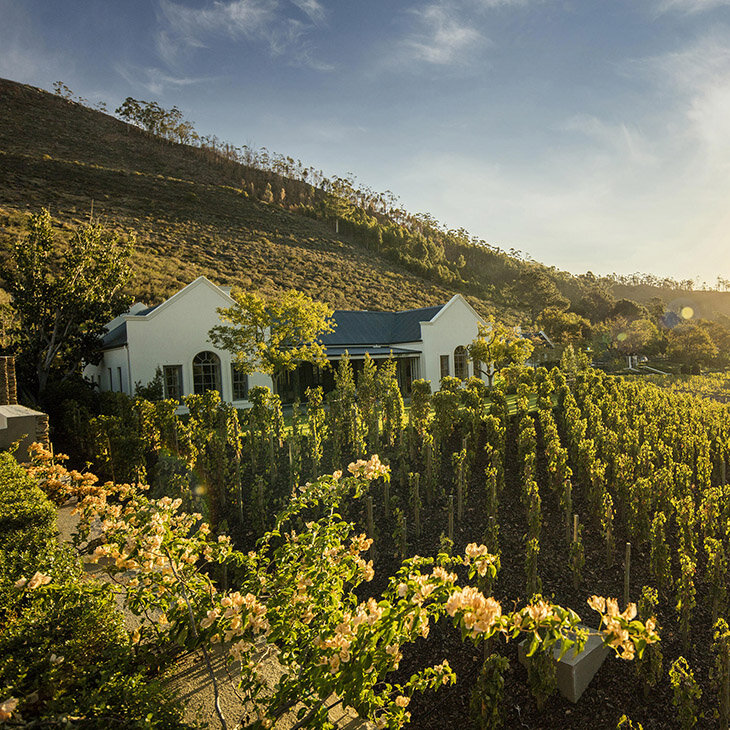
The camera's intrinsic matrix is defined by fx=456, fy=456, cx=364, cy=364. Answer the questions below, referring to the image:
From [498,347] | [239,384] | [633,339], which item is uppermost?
[633,339]

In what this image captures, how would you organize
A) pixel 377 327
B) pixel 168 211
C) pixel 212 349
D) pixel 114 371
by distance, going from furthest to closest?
pixel 168 211 → pixel 377 327 → pixel 114 371 → pixel 212 349

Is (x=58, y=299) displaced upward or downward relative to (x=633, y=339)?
upward

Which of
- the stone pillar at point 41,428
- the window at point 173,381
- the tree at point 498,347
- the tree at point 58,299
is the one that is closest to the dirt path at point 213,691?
the stone pillar at point 41,428

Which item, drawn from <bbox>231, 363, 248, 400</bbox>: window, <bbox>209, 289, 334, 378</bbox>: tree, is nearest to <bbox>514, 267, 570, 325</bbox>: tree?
<bbox>209, 289, 334, 378</bbox>: tree

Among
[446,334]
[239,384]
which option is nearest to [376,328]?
[446,334]

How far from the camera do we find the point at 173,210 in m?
58.4

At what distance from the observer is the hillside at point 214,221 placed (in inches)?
1866

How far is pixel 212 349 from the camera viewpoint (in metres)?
20.0

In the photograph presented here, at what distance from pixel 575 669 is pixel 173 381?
717 inches

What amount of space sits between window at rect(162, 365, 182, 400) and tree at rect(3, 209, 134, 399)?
9.38 ft

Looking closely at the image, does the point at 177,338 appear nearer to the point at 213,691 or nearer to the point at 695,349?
the point at 213,691

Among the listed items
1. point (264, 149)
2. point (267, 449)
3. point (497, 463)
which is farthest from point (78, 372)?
point (264, 149)

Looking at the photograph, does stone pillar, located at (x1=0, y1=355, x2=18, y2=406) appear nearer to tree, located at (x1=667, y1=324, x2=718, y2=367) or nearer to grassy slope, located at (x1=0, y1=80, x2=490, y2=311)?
grassy slope, located at (x1=0, y1=80, x2=490, y2=311)

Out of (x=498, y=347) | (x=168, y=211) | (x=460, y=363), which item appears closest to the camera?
(x=498, y=347)
